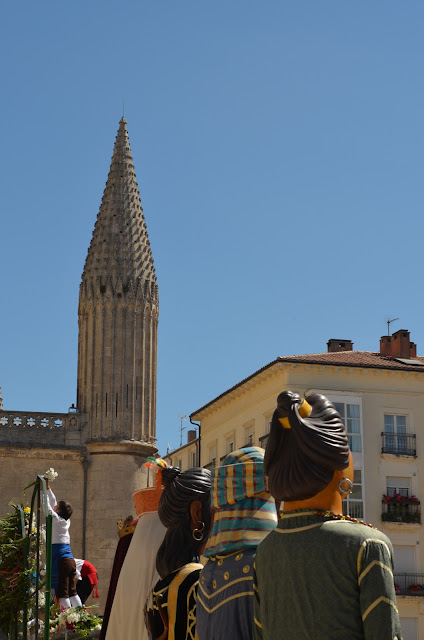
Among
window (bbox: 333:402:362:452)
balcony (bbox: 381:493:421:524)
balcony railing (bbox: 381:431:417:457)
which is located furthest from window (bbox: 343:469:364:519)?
balcony railing (bbox: 381:431:417:457)

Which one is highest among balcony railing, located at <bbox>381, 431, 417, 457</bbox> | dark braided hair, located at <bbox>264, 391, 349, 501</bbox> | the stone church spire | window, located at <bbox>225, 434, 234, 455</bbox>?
the stone church spire

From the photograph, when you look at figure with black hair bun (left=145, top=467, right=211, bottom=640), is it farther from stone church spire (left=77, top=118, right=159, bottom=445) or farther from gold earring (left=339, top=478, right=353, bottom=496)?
stone church spire (left=77, top=118, right=159, bottom=445)

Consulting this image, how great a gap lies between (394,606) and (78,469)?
3271cm

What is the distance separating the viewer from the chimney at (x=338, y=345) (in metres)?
48.8

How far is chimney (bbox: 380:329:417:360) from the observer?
46562mm

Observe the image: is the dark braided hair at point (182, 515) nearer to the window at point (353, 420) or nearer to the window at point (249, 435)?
the window at point (353, 420)

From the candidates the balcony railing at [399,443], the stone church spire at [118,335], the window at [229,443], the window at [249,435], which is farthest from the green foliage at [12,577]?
the window at [229,443]

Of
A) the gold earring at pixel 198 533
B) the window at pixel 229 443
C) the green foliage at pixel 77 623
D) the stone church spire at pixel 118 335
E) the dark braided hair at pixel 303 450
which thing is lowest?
the green foliage at pixel 77 623

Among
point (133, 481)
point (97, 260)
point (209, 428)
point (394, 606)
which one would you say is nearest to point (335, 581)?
point (394, 606)

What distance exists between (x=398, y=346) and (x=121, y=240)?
44.6 ft

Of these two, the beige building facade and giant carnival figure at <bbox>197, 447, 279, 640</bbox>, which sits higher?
the beige building facade

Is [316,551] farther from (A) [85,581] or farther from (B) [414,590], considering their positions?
(B) [414,590]

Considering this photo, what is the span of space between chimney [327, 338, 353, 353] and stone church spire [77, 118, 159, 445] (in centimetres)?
1282

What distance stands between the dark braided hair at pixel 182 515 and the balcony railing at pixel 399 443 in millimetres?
36177
